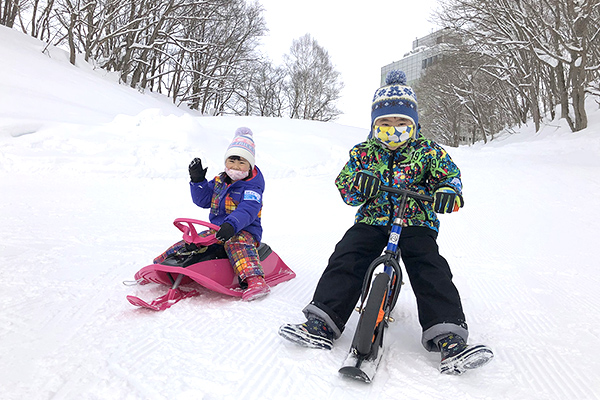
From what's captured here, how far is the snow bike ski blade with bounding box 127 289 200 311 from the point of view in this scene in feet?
7.43

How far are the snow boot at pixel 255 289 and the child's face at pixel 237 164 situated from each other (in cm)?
83

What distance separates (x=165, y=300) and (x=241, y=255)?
568 mm

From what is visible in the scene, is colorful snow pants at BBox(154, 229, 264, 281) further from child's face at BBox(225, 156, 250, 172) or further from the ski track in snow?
child's face at BBox(225, 156, 250, 172)

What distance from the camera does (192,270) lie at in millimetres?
2525

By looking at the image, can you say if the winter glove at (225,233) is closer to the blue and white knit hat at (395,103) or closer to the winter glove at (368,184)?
the winter glove at (368,184)

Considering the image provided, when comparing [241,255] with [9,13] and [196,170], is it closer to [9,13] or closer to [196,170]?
[196,170]

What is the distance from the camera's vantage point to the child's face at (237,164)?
9.70 ft

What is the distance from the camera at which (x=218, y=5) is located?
20.2 m

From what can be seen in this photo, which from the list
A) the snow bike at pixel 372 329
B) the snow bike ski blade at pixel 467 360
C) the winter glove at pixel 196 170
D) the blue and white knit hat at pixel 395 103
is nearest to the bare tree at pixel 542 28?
the blue and white knit hat at pixel 395 103

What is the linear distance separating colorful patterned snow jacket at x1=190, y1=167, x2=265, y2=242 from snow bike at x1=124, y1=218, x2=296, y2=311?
258 millimetres

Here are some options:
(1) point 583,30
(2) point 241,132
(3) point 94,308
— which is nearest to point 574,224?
(2) point 241,132

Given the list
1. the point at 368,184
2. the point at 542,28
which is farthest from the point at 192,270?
the point at 542,28

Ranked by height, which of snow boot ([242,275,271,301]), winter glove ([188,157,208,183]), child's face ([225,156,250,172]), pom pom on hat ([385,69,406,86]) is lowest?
snow boot ([242,275,271,301])

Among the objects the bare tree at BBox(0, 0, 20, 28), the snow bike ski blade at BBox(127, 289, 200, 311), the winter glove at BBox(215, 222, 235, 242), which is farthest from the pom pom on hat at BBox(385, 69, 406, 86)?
the bare tree at BBox(0, 0, 20, 28)
